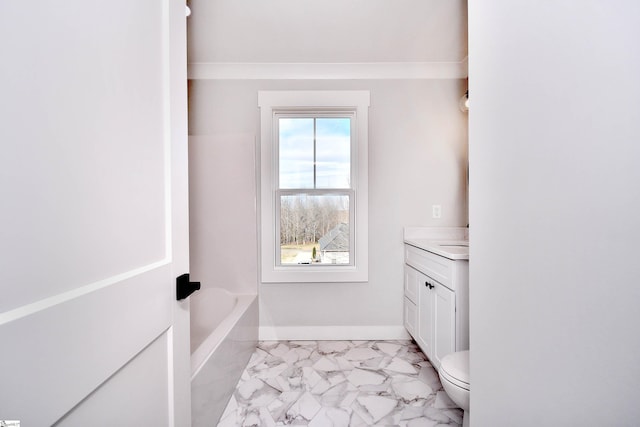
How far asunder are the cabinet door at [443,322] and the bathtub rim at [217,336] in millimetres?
1311

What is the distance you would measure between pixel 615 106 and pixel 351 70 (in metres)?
2.21

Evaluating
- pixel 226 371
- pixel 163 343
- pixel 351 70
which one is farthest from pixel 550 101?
pixel 351 70

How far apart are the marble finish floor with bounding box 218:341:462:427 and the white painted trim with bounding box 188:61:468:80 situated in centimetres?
236

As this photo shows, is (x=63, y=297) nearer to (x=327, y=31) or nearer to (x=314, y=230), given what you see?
(x=314, y=230)

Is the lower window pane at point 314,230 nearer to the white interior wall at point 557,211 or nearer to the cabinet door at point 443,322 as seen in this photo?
the cabinet door at point 443,322

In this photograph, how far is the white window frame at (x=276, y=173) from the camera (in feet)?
7.80

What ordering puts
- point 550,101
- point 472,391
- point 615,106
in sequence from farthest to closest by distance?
point 472,391 < point 550,101 < point 615,106

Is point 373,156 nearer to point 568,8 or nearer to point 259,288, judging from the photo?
point 259,288

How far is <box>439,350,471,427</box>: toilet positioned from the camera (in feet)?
3.60

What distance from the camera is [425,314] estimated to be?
74.7 inches

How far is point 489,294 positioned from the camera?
80 centimetres

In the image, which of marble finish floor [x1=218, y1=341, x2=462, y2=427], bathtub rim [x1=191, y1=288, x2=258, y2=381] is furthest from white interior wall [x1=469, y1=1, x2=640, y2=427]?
bathtub rim [x1=191, y1=288, x2=258, y2=381]

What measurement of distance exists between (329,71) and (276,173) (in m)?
1.02

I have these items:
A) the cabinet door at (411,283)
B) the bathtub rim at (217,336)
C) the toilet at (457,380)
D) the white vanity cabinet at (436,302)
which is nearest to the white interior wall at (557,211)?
the toilet at (457,380)
